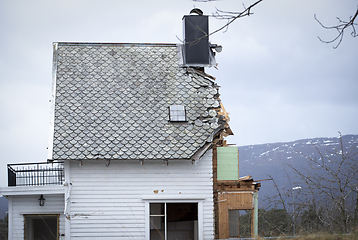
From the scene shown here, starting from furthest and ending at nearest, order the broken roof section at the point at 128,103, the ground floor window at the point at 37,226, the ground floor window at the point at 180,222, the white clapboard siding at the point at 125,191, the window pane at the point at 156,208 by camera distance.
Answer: the ground floor window at the point at 180,222 → the ground floor window at the point at 37,226 → the window pane at the point at 156,208 → the broken roof section at the point at 128,103 → the white clapboard siding at the point at 125,191

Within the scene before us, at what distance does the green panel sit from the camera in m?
15.1

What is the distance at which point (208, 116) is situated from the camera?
15.0 metres

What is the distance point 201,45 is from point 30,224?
1012 centimetres

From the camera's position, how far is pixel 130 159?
13.9 metres

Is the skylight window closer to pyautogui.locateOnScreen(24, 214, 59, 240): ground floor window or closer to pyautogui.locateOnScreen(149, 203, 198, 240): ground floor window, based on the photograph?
pyautogui.locateOnScreen(149, 203, 198, 240): ground floor window

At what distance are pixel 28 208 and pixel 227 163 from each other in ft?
25.4

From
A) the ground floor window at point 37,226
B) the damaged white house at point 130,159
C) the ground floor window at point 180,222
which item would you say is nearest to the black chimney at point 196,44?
the damaged white house at point 130,159

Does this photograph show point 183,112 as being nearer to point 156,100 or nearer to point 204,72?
point 156,100

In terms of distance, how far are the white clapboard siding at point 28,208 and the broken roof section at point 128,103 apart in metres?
2.30

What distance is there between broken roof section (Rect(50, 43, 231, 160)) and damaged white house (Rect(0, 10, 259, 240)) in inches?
1.5

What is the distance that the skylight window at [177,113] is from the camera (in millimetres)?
14820

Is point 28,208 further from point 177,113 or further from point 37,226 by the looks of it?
point 177,113

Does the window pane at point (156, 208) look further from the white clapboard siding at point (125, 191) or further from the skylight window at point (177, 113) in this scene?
the skylight window at point (177, 113)

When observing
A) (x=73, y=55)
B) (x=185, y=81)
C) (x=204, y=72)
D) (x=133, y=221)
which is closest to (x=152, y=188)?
(x=133, y=221)
